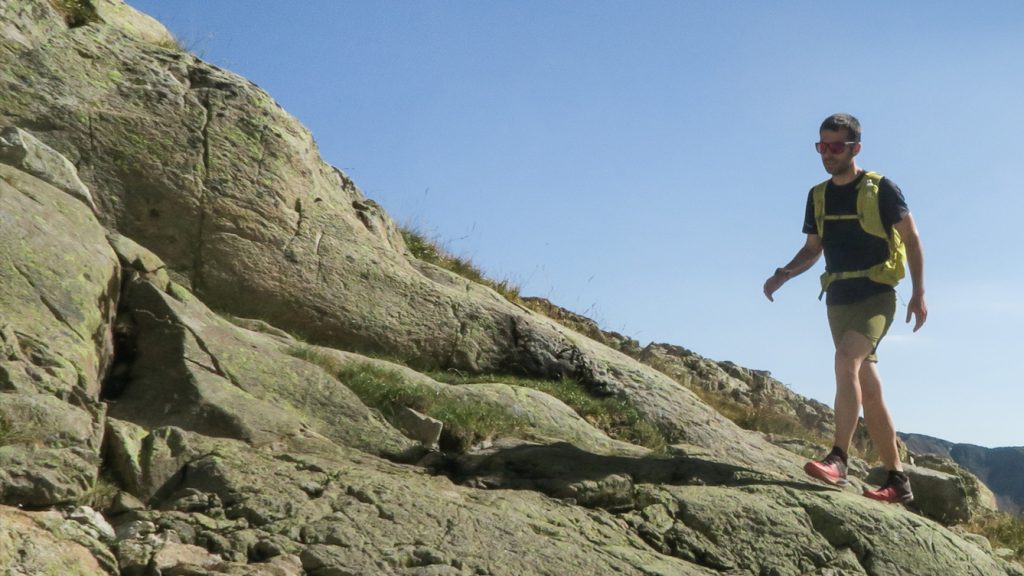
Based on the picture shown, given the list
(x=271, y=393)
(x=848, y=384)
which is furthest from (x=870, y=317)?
(x=271, y=393)

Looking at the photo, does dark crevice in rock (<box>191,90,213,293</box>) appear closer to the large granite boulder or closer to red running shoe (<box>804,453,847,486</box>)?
the large granite boulder

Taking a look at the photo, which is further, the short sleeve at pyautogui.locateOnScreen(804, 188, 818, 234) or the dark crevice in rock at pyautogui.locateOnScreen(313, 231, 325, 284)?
the dark crevice in rock at pyautogui.locateOnScreen(313, 231, 325, 284)

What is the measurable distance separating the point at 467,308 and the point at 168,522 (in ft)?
16.6

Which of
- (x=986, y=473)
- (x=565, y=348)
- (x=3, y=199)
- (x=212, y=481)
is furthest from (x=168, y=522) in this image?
(x=986, y=473)

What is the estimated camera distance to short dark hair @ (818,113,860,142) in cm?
876

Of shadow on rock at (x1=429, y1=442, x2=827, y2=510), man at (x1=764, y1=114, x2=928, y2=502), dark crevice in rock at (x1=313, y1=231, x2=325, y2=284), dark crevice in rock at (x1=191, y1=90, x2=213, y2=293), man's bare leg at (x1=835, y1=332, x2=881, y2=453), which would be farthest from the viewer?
dark crevice in rock at (x1=313, y1=231, x2=325, y2=284)

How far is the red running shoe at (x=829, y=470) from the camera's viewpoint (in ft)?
27.1

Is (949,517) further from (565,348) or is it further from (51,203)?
(51,203)

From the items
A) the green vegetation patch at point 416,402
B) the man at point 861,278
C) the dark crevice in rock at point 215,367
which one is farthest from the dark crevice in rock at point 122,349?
the man at point 861,278

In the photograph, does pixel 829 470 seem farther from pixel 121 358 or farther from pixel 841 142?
pixel 121 358

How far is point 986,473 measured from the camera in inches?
4759

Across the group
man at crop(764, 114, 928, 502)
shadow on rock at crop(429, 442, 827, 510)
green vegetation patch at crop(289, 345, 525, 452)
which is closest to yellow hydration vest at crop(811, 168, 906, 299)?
man at crop(764, 114, 928, 502)

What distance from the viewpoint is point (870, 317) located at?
857cm

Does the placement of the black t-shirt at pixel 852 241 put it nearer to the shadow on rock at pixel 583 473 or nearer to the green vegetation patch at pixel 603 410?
the shadow on rock at pixel 583 473
